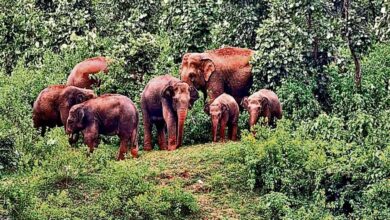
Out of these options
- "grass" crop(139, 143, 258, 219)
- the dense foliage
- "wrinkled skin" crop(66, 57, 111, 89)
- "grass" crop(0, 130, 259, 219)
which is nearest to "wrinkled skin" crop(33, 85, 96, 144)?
the dense foliage

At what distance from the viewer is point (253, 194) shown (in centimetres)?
1264

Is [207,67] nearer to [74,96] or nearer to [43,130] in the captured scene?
[74,96]

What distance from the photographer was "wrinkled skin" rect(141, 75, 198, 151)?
14.3 meters

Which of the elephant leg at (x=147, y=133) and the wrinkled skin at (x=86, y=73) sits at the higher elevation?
the wrinkled skin at (x=86, y=73)

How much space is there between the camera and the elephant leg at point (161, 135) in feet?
49.0

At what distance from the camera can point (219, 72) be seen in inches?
640

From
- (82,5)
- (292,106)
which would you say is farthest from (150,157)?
(82,5)

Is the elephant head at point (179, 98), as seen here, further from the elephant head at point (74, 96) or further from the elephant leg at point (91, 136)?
the elephant leg at point (91, 136)

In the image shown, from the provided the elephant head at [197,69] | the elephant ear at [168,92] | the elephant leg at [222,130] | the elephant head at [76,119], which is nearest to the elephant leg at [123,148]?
the elephant head at [76,119]

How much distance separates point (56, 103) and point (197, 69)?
2608 millimetres

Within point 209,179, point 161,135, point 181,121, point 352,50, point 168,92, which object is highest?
point 352,50

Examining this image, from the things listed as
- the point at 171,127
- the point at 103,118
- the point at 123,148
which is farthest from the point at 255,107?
the point at 103,118

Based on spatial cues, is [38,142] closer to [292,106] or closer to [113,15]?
[292,106]

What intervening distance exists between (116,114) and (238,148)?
188 centimetres
